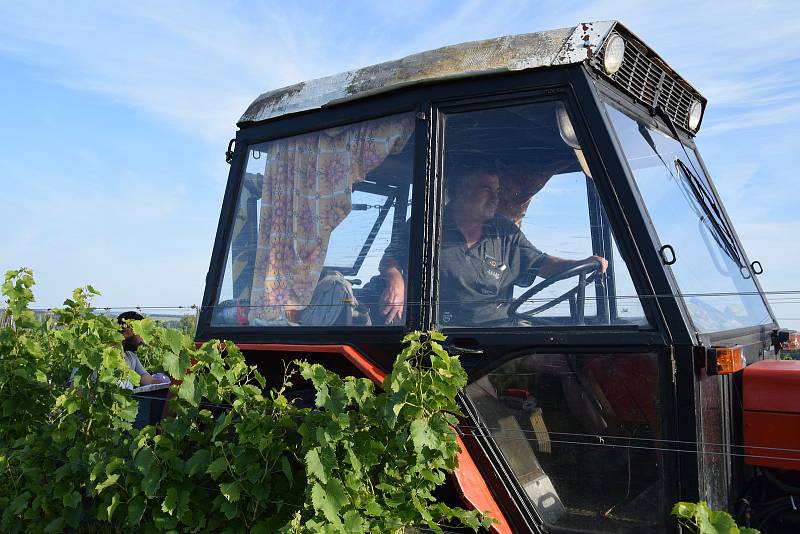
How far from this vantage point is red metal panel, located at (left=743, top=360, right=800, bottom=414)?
290 centimetres

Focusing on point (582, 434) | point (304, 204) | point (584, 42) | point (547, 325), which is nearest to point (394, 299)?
point (547, 325)

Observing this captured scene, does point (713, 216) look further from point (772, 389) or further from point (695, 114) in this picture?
point (772, 389)

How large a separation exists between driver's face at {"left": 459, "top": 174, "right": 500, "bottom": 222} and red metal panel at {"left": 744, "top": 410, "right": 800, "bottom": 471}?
1.33 meters

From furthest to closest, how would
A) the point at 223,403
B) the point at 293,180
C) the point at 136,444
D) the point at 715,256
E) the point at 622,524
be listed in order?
1. the point at 293,180
2. the point at 715,256
3. the point at 223,403
4. the point at 136,444
5. the point at 622,524

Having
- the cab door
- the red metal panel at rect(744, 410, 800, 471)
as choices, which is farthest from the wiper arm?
the red metal panel at rect(744, 410, 800, 471)

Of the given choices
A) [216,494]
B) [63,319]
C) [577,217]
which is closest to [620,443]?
[577,217]

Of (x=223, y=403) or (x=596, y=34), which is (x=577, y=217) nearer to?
(x=596, y=34)

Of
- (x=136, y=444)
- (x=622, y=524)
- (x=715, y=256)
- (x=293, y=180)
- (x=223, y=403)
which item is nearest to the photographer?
(x=622, y=524)

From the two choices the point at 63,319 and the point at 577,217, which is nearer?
the point at 577,217

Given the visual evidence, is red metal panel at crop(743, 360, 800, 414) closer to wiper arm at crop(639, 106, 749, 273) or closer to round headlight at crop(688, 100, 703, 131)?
wiper arm at crop(639, 106, 749, 273)

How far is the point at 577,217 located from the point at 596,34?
76 cm

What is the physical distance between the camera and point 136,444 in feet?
9.81

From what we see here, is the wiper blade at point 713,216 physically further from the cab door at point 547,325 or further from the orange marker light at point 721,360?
the orange marker light at point 721,360

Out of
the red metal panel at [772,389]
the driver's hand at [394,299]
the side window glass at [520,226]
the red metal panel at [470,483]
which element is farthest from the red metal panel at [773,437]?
the driver's hand at [394,299]
